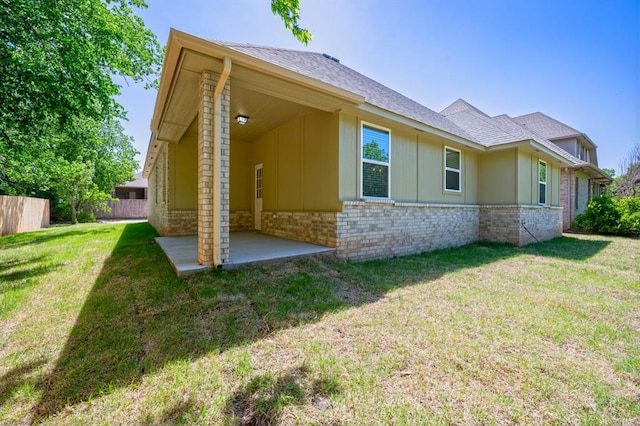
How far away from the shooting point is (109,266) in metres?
5.22

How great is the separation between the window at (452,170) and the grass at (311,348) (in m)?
4.44

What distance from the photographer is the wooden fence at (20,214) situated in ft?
35.3

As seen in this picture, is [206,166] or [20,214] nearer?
[206,166]

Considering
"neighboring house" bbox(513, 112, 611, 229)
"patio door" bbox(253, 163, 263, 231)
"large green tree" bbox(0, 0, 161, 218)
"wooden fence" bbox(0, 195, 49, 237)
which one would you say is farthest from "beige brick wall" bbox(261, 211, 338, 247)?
"neighboring house" bbox(513, 112, 611, 229)

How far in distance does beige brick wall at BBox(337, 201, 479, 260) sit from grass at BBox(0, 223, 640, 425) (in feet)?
4.03

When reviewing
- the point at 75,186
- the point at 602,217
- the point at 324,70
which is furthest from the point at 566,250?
the point at 75,186

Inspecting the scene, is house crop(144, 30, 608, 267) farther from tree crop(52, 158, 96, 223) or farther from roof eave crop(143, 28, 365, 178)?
tree crop(52, 158, 96, 223)

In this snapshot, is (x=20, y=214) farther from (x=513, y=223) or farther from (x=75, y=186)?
(x=513, y=223)

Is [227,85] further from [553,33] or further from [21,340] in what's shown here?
[553,33]

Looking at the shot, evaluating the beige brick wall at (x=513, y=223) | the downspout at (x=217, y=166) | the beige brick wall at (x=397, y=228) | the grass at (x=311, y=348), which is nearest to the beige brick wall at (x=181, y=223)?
the grass at (x=311, y=348)

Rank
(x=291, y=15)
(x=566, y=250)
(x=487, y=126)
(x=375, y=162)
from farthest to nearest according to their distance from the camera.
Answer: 1. (x=487, y=126)
2. (x=566, y=250)
3. (x=375, y=162)
4. (x=291, y=15)

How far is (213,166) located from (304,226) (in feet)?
9.86

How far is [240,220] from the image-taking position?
10.0 meters

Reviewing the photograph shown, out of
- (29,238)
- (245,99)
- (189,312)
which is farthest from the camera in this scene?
(29,238)
